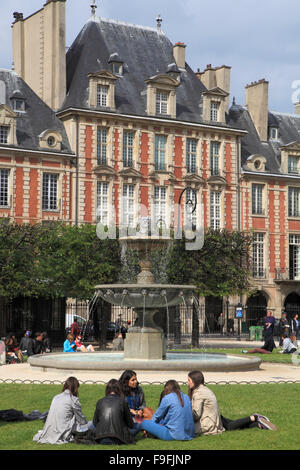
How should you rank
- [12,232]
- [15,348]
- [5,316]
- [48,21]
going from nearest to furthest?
[15,348]
[12,232]
[5,316]
[48,21]

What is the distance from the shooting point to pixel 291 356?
88.7ft

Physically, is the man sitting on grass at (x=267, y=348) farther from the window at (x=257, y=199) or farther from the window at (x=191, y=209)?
the window at (x=257, y=199)

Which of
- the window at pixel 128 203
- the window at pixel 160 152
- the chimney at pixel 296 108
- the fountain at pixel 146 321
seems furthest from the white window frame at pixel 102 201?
the fountain at pixel 146 321

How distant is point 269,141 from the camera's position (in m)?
55.0

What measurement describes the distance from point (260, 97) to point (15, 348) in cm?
3244

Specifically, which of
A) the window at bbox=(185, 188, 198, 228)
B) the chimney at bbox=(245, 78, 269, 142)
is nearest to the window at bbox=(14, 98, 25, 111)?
the window at bbox=(185, 188, 198, 228)

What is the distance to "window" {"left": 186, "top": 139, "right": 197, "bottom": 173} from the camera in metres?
49.6

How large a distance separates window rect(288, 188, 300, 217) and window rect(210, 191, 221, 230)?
5.32 metres

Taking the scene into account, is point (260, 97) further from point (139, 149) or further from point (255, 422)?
point (255, 422)

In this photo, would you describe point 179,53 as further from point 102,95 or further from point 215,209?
point 215,209

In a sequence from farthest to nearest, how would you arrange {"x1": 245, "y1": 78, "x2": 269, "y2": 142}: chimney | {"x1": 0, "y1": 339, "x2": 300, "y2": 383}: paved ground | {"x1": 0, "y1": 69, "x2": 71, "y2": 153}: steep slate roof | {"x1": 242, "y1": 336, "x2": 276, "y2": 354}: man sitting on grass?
1. {"x1": 245, "y1": 78, "x2": 269, "y2": 142}: chimney
2. {"x1": 0, "y1": 69, "x2": 71, "y2": 153}: steep slate roof
3. {"x1": 242, "y1": 336, "x2": 276, "y2": 354}: man sitting on grass
4. {"x1": 0, "y1": 339, "x2": 300, "y2": 383}: paved ground

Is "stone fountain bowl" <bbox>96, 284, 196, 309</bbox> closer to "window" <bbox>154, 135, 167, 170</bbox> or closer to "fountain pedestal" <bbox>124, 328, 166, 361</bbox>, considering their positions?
"fountain pedestal" <bbox>124, 328, 166, 361</bbox>

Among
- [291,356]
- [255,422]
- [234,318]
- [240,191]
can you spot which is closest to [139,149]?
[240,191]

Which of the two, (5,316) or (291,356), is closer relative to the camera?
(291,356)
